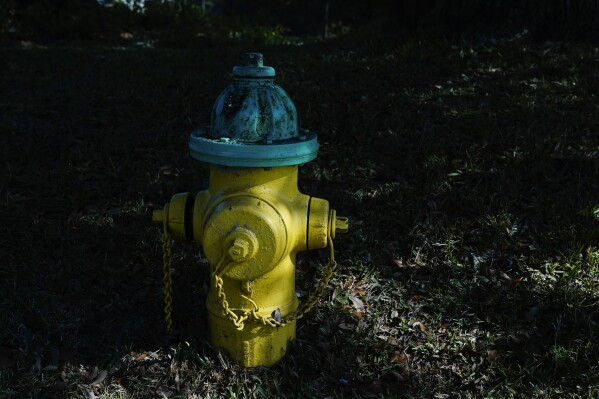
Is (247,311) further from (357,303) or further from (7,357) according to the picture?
(7,357)

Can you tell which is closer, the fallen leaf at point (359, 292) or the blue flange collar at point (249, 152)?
the blue flange collar at point (249, 152)

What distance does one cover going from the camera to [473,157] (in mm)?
4160

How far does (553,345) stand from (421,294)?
717mm

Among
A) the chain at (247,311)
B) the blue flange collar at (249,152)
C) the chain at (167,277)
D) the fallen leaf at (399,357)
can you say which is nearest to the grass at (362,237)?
the fallen leaf at (399,357)

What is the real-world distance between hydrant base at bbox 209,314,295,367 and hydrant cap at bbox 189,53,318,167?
2.68ft

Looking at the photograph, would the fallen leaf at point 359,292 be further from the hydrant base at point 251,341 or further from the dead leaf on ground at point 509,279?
the dead leaf on ground at point 509,279

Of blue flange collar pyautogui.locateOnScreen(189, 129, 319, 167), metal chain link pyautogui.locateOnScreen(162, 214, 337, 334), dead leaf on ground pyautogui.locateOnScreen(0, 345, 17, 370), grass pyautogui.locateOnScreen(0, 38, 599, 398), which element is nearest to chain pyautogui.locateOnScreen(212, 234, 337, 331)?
metal chain link pyautogui.locateOnScreen(162, 214, 337, 334)

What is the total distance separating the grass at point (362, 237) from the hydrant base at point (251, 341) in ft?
0.20

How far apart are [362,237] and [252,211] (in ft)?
4.42

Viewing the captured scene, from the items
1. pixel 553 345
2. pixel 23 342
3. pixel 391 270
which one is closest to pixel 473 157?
pixel 391 270

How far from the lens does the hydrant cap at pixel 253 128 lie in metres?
2.29

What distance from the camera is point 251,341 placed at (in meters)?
2.68

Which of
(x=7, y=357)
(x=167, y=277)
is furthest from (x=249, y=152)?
(x=7, y=357)

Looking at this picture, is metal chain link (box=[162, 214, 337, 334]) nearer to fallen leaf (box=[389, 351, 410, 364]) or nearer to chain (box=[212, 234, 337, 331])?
chain (box=[212, 234, 337, 331])
